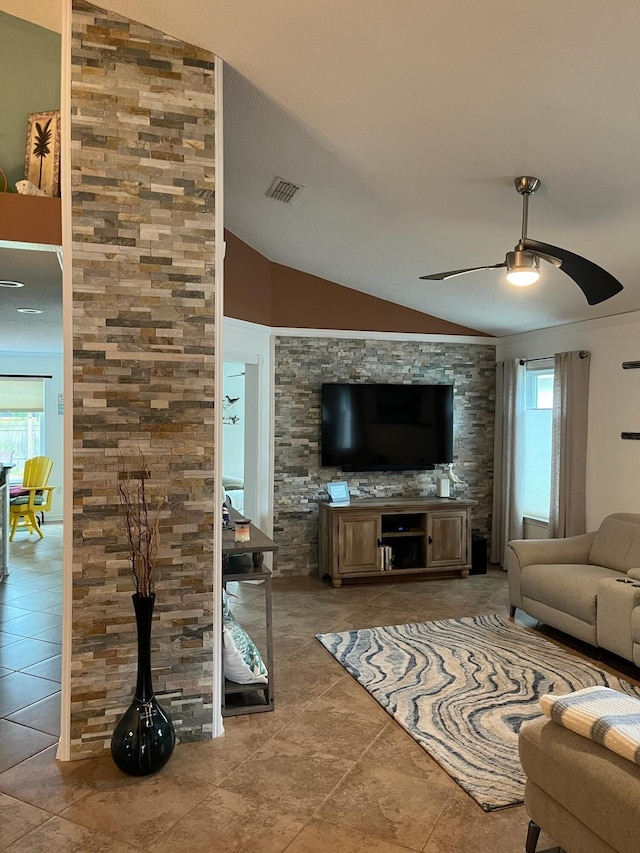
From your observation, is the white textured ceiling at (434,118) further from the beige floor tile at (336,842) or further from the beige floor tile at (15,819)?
the beige floor tile at (15,819)

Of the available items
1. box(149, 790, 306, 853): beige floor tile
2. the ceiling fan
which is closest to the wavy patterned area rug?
box(149, 790, 306, 853): beige floor tile

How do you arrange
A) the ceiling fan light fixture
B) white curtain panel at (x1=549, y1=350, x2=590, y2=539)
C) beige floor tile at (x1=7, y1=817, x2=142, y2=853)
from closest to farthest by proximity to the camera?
beige floor tile at (x1=7, y1=817, x2=142, y2=853), the ceiling fan light fixture, white curtain panel at (x1=549, y1=350, x2=590, y2=539)

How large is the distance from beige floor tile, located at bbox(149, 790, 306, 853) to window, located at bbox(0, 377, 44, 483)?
7.35m

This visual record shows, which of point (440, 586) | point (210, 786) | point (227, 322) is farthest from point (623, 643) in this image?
point (227, 322)

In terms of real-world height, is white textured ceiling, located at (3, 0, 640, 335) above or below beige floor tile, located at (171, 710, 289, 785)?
above

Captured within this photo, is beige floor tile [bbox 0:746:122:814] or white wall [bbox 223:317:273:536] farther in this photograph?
white wall [bbox 223:317:273:536]

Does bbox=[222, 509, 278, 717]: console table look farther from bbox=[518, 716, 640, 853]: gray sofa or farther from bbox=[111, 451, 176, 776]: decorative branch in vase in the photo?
bbox=[518, 716, 640, 853]: gray sofa

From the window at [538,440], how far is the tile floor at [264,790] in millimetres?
2460

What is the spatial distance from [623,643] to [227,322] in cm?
356

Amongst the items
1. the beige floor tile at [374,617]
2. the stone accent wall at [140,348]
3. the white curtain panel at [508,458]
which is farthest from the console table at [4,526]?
the white curtain panel at [508,458]

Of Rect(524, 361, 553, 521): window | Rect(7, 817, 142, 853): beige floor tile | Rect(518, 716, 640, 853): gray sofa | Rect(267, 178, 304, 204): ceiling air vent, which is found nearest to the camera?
Rect(518, 716, 640, 853): gray sofa

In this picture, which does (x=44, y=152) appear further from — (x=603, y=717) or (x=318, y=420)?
(x=603, y=717)

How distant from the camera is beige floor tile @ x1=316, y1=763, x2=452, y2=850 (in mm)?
2256

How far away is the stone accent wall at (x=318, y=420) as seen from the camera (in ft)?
19.0
